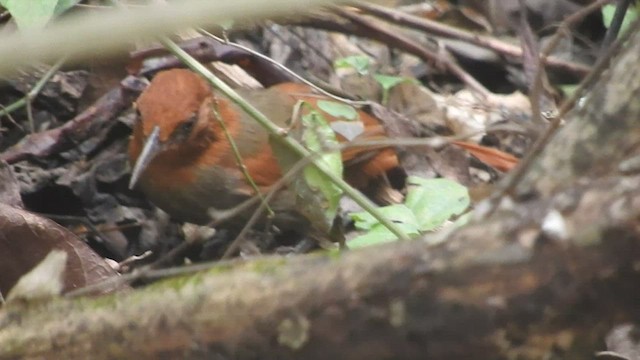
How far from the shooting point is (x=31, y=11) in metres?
1.99

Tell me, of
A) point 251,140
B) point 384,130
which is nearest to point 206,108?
point 251,140

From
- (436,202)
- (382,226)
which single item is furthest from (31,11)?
(436,202)

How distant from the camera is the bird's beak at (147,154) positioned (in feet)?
9.29

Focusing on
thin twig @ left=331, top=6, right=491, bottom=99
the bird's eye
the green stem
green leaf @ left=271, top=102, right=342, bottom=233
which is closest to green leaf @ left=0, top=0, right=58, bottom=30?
the green stem

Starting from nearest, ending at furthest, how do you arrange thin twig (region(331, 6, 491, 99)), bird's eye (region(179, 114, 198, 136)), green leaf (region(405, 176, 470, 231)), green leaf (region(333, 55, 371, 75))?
green leaf (region(405, 176, 470, 231)), bird's eye (region(179, 114, 198, 136)), green leaf (region(333, 55, 371, 75)), thin twig (region(331, 6, 491, 99))

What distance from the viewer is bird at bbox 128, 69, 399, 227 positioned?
2.94 meters

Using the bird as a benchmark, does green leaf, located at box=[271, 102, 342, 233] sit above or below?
above

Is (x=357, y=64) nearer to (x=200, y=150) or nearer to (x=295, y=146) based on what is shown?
(x=200, y=150)

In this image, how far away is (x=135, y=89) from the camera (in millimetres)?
3137

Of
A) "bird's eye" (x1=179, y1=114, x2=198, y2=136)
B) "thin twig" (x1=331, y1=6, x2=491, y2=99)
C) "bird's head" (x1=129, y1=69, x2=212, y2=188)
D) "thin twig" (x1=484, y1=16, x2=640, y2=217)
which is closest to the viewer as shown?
"thin twig" (x1=484, y1=16, x2=640, y2=217)

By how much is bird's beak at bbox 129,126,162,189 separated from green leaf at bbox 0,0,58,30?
87cm

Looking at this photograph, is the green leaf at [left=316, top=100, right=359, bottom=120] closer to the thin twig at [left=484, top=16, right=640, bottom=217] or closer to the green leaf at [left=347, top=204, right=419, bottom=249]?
the green leaf at [left=347, top=204, right=419, bottom=249]

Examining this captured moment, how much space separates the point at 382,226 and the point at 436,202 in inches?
9.2

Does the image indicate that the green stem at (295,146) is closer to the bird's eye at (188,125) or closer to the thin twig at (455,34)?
the bird's eye at (188,125)
